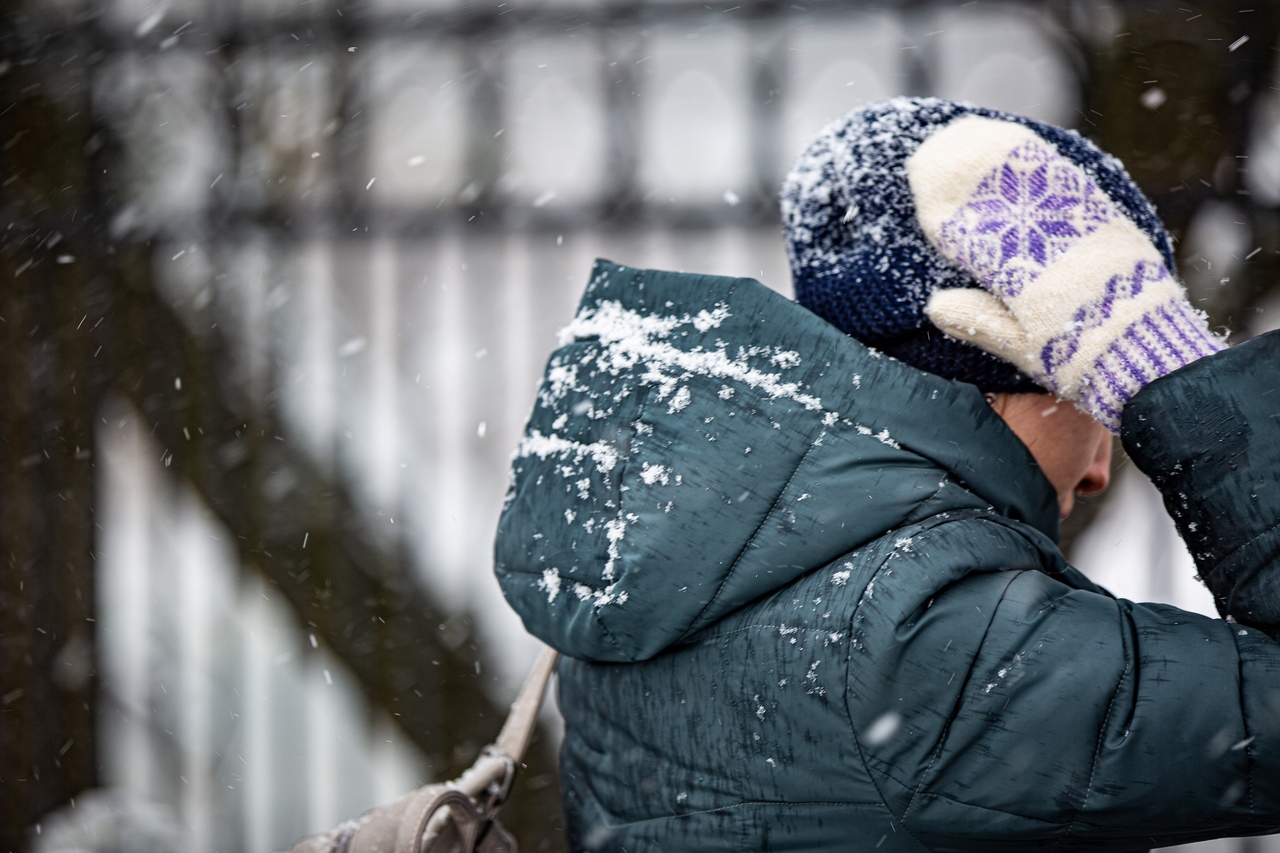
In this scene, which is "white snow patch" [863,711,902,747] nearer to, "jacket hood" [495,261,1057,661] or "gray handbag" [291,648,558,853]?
"jacket hood" [495,261,1057,661]

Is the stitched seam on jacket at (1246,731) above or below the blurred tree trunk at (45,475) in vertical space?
above

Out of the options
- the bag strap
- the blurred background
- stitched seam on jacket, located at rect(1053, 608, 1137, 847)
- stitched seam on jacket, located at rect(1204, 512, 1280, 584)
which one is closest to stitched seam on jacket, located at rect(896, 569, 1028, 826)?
stitched seam on jacket, located at rect(1053, 608, 1137, 847)

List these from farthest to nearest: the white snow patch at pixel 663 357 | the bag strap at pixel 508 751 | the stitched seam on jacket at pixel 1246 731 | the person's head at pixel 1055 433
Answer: the bag strap at pixel 508 751 < the person's head at pixel 1055 433 < the white snow patch at pixel 663 357 < the stitched seam on jacket at pixel 1246 731

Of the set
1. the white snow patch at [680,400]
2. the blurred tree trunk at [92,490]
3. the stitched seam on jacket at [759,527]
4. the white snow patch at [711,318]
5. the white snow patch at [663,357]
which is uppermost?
the white snow patch at [711,318]

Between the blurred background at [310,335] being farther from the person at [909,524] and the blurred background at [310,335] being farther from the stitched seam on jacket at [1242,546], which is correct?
the stitched seam on jacket at [1242,546]

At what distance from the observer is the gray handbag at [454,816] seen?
1098 millimetres

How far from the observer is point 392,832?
44.0 inches

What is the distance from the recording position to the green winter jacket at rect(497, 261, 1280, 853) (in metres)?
0.82

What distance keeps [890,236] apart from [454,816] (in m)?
0.80

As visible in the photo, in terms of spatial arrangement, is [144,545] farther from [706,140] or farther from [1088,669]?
[1088,669]

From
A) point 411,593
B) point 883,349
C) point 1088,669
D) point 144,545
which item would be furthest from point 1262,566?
point 144,545

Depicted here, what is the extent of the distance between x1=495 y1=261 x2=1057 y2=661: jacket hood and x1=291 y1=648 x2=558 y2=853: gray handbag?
0.27 metres

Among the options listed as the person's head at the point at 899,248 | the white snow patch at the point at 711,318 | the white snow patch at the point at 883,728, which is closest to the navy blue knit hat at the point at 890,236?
the person's head at the point at 899,248

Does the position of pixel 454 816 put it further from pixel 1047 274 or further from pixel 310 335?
pixel 310 335
